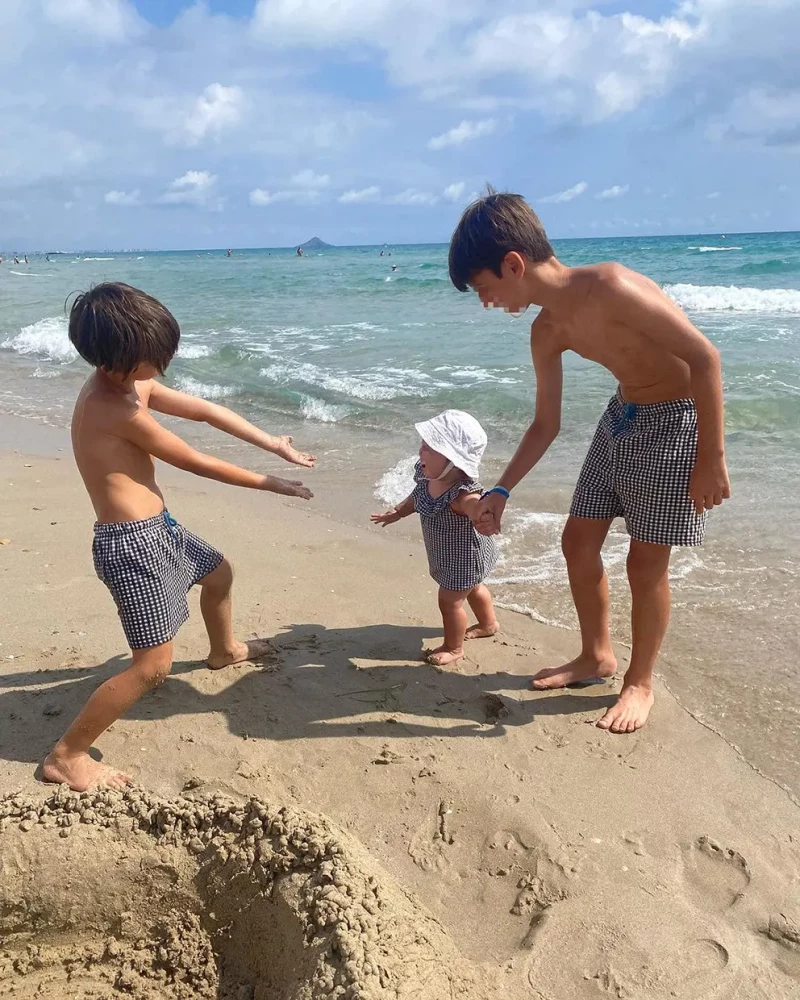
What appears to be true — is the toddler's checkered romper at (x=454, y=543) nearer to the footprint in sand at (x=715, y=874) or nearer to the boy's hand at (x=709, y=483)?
the boy's hand at (x=709, y=483)

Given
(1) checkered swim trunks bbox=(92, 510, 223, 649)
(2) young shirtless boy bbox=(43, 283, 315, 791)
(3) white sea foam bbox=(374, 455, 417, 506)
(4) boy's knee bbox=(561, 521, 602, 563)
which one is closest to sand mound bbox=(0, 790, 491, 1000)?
(2) young shirtless boy bbox=(43, 283, 315, 791)

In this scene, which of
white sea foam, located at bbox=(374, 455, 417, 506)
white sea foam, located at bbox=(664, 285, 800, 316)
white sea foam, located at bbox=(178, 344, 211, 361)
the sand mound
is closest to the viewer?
the sand mound

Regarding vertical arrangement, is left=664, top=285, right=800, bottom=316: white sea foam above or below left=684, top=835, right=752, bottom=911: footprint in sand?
above

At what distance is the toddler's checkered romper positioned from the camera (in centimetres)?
334

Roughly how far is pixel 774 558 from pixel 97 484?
134 inches

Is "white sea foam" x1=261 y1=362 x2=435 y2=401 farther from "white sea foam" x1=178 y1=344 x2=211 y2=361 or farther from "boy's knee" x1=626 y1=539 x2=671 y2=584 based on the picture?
"boy's knee" x1=626 y1=539 x2=671 y2=584

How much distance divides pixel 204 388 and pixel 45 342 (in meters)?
5.25

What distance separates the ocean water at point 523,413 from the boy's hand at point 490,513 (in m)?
0.93

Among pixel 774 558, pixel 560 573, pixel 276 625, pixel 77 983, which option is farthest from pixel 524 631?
pixel 77 983

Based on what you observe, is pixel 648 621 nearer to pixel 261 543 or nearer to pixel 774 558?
pixel 774 558

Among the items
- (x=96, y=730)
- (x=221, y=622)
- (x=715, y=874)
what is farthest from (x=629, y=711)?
(x=96, y=730)

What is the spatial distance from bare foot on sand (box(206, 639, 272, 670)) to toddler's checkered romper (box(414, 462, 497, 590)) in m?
0.80

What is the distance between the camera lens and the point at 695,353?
2533mm

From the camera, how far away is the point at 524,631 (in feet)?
12.0
